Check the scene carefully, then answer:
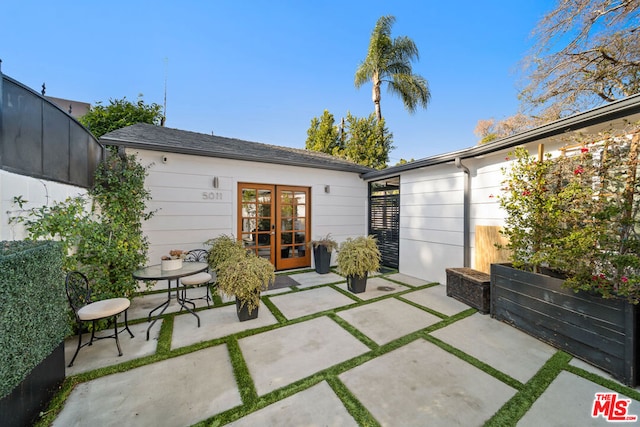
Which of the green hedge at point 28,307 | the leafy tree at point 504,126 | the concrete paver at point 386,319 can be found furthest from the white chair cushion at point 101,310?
the leafy tree at point 504,126

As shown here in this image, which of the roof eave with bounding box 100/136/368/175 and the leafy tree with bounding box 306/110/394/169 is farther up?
the leafy tree with bounding box 306/110/394/169

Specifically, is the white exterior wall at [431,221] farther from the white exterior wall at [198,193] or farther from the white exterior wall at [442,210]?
the white exterior wall at [198,193]

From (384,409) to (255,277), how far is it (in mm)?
1944

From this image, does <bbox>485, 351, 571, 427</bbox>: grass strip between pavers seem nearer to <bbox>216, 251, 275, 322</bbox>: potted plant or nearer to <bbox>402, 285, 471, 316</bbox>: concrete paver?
<bbox>402, 285, 471, 316</bbox>: concrete paver

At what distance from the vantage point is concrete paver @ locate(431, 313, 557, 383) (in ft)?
7.16

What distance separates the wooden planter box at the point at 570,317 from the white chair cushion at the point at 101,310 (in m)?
4.39

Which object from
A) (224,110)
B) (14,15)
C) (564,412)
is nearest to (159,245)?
(14,15)

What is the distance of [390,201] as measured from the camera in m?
6.06

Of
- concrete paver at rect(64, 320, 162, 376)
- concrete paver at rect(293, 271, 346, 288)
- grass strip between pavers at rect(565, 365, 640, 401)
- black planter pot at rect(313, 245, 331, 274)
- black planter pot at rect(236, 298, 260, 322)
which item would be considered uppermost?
black planter pot at rect(313, 245, 331, 274)

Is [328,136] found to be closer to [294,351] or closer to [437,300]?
[437,300]

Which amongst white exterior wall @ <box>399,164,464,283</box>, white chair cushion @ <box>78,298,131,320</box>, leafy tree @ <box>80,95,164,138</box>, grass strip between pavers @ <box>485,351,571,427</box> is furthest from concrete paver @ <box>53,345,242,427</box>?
leafy tree @ <box>80,95,164,138</box>

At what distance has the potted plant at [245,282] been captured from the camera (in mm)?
2961

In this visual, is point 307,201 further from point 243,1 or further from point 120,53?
point 120,53

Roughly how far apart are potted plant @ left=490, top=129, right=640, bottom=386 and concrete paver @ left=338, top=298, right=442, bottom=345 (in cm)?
109
